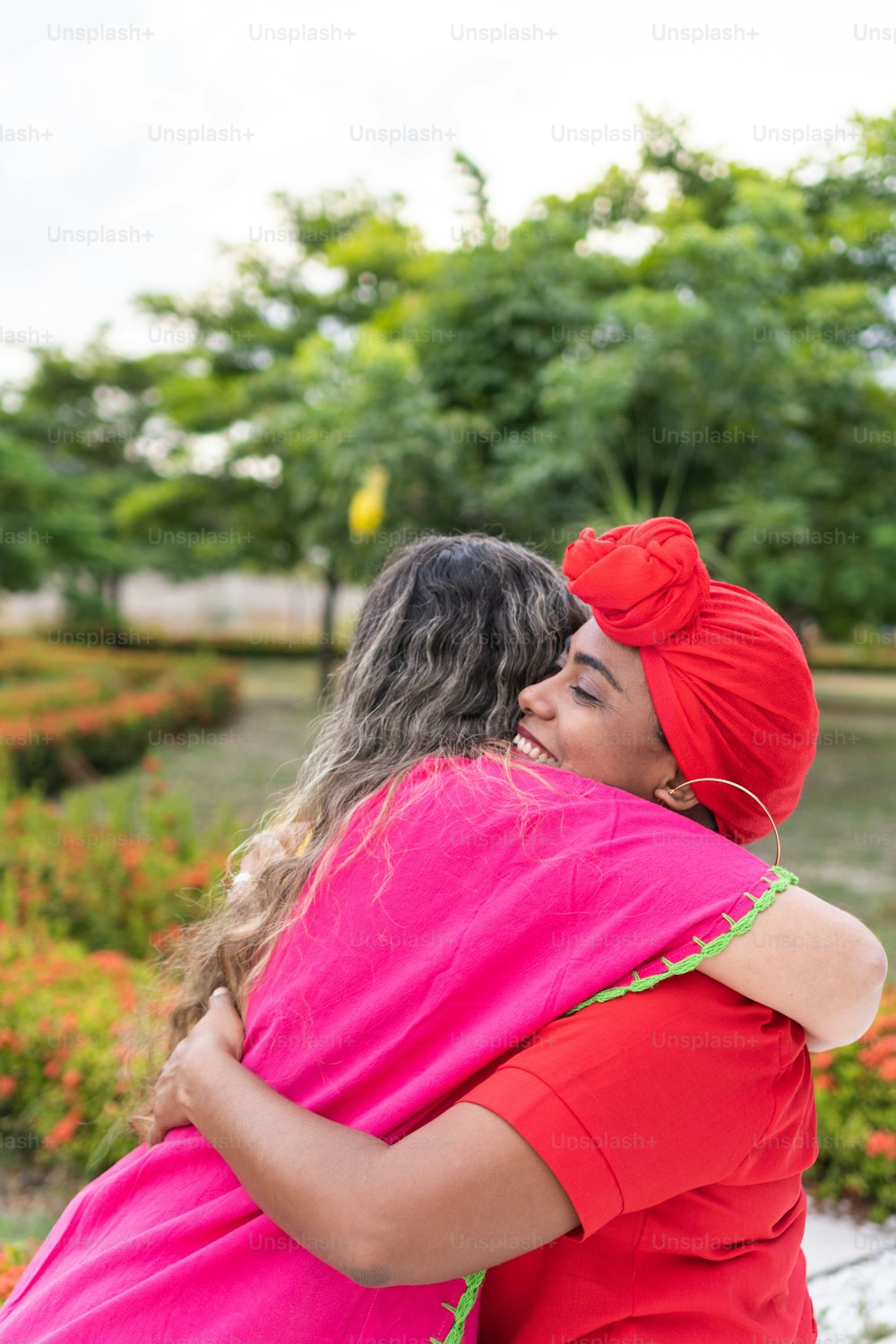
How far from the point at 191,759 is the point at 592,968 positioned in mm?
11644

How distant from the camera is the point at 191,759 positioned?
12352 millimetres

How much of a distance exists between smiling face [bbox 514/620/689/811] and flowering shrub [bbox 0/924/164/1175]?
8.12ft

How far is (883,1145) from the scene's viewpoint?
11.4 ft

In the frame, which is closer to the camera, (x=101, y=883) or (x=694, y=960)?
(x=694, y=960)

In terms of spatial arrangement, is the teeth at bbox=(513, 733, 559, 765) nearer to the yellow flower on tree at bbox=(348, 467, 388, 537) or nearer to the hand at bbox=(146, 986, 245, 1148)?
the hand at bbox=(146, 986, 245, 1148)

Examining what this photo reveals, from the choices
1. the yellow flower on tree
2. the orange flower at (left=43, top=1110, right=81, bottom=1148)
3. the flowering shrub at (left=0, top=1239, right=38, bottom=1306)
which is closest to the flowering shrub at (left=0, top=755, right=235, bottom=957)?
the orange flower at (left=43, top=1110, right=81, bottom=1148)

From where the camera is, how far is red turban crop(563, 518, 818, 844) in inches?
53.2

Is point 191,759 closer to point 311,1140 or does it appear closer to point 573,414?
point 573,414

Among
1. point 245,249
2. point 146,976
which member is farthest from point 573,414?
point 245,249

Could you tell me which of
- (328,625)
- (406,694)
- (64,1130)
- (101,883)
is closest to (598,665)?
(406,694)

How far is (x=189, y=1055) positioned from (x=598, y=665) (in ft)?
2.46

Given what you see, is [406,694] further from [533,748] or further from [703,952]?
[703,952]

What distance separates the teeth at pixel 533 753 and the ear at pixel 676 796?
0.15 m

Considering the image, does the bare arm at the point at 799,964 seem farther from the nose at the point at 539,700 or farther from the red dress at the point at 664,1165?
the nose at the point at 539,700
